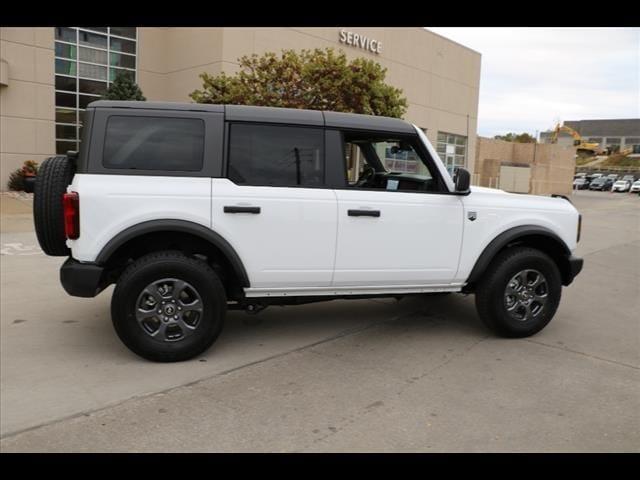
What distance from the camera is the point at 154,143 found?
167 inches

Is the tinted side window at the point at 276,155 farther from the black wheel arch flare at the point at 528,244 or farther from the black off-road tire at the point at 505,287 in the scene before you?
the black off-road tire at the point at 505,287

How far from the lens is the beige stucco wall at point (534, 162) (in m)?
38.2

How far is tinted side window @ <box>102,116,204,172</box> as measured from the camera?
13.7 ft

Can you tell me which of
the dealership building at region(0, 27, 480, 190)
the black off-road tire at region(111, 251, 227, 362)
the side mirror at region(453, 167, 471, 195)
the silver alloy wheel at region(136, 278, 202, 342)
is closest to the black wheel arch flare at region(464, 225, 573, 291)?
the side mirror at region(453, 167, 471, 195)

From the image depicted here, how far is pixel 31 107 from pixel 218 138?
61.0 ft

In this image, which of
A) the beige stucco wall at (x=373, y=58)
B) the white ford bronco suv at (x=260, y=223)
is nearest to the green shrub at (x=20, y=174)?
the beige stucco wall at (x=373, y=58)

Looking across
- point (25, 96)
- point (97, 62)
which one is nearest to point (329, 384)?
point (25, 96)

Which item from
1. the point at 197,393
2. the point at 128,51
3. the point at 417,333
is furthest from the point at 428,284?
the point at 128,51

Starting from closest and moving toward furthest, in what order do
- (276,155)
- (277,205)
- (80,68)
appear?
1. (277,205)
2. (276,155)
3. (80,68)

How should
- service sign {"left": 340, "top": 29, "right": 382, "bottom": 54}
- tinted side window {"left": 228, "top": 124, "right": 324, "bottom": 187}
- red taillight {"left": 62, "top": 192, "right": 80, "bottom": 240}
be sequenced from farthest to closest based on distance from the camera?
service sign {"left": 340, "top": 29, "right": 382, "bottom": 54} → tinted side window {"left": 228, "top": 124, "right": 324, "bottom": 187} → red taillight {"left": 62, "top": 192, "right": 80, "bottom": 240}

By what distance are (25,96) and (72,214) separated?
18524 millimetres

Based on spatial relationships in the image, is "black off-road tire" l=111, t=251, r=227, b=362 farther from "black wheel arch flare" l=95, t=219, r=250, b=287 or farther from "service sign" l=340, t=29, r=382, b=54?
"service sign" l=340, t=29, r=382, b=54

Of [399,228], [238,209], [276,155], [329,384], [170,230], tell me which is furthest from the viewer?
[399,228]

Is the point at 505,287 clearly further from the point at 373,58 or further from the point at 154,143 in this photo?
the point at 373,58
